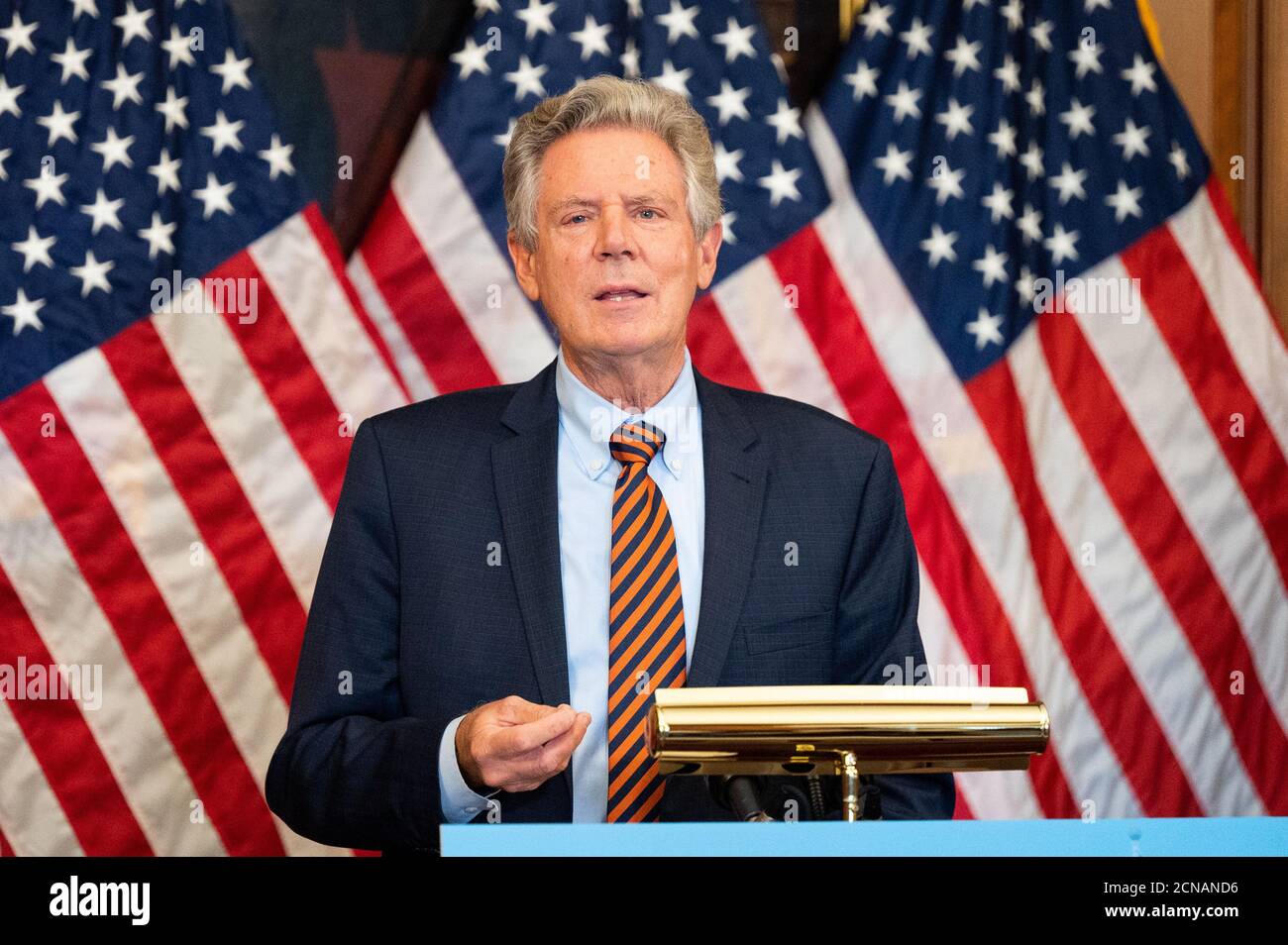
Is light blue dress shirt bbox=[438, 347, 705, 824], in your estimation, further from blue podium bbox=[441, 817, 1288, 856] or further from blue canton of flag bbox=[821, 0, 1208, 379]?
blue canton of flag bbox=[821, 0, 1208, 379]

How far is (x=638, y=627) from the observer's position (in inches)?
86.0

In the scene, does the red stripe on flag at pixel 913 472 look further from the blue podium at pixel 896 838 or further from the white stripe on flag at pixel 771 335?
the blue podium at pixel 896 838

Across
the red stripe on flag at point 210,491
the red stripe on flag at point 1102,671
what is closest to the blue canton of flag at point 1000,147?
the red stripe on flag at point 1102,671

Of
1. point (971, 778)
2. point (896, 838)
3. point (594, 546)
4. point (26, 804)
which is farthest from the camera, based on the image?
point (971, 778)

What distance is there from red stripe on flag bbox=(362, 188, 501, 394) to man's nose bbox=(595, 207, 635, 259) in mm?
1318

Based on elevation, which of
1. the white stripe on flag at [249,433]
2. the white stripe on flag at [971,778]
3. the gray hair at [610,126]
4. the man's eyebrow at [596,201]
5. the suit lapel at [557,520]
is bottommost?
the white stripe on flag at [971,778]

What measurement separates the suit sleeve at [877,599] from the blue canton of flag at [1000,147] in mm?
1364

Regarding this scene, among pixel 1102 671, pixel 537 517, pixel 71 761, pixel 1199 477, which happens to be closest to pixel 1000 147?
pixel 1199 477

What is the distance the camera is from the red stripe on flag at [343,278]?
3.55m

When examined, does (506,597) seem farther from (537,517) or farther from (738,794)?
(738,794)

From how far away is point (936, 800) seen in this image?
7.05 feet

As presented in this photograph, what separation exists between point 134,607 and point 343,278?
94 centimetres
